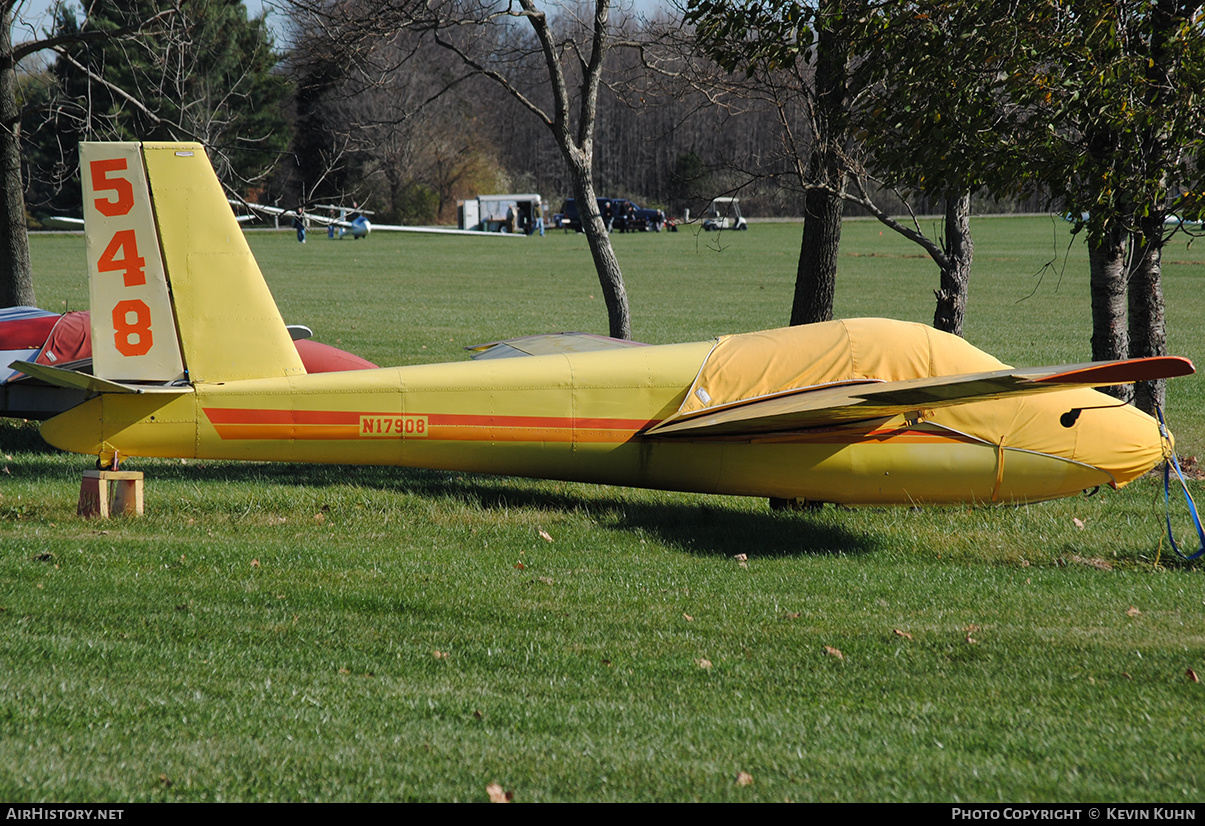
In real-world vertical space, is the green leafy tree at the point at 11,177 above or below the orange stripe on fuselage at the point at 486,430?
above

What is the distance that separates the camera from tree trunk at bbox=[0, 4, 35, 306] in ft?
44.4

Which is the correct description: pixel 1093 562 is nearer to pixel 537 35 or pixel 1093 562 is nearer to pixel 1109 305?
pixel 1109 305

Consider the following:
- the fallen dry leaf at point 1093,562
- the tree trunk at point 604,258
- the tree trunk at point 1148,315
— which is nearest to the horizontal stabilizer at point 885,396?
the fallen dry leaf at point 1093,562

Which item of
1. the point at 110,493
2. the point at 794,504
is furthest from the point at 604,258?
the point at 110,493

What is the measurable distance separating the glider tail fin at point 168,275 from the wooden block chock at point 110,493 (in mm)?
852

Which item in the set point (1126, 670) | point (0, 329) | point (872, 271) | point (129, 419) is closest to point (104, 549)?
point (129, 419)

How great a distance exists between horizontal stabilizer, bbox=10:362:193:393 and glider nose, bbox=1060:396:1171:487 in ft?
23.9

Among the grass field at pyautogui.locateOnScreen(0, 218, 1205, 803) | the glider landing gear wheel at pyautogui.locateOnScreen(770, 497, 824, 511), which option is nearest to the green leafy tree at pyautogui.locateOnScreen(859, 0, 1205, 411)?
the grass field at pyautogui.locateOnScreen(0, 218, 1205, 803)

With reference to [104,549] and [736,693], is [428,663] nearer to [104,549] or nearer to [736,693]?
[736,693]

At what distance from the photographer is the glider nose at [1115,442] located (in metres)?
8.45

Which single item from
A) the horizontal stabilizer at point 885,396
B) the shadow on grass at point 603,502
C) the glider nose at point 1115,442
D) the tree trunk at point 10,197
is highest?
the tree trunk at point 10,197

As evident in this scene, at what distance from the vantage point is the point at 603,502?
916cm

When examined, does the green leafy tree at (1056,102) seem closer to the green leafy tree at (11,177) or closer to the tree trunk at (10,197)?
the green leafy tree at (11,177)

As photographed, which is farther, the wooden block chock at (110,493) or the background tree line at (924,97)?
the background tree line at (924,97)
